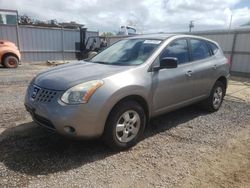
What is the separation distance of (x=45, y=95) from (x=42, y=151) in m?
0.83

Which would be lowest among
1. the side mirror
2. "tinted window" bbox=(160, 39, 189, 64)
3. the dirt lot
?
the dirt lot

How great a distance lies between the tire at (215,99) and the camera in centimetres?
546

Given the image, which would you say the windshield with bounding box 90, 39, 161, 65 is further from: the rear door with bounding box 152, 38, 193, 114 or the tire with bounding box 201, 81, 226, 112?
the tire with bounding box 201, 81, 226, 112

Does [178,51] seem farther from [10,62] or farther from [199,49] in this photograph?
[10,62]

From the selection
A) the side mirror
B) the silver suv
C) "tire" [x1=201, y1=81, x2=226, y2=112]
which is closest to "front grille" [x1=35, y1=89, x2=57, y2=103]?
the silver suv

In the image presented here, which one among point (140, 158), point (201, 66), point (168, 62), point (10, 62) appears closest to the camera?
point (140, 158)

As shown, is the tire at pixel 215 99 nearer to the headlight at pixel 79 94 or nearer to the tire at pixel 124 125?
the tire at pixel 124 125

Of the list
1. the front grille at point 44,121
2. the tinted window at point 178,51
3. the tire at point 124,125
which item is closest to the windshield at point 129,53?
the tinted window at point 178,51

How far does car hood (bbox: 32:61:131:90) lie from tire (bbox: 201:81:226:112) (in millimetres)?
2545

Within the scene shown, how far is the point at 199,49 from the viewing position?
5.12m

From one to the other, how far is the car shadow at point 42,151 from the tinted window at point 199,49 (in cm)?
162

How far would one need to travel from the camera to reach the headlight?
3.12 metres

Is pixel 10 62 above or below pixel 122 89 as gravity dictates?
below

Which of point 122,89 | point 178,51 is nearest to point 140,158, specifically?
point 122,89
